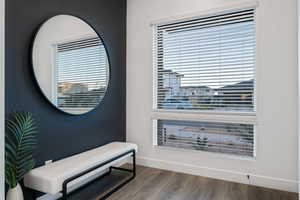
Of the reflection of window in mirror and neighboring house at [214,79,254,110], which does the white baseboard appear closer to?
neighboring house at [214,79,254,110]

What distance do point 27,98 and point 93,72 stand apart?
3.16 feet

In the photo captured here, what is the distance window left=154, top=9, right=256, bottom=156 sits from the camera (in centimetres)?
265

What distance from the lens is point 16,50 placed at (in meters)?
1.83

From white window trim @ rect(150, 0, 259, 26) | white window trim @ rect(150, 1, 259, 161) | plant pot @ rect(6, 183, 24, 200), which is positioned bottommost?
plant pot @ rect(6, 183, 24, 200)

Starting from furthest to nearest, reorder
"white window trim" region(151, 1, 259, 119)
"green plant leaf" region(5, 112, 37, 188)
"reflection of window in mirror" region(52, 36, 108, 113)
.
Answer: "white window trim" region(151, 1, 259, 119) → "reflection of window in mirror" region(52, 36, 108, 113) → "green plant leaf" region(5, 112, 37, 188)

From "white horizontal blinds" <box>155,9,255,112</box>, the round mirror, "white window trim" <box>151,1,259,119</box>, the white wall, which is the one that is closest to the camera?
the round mirror

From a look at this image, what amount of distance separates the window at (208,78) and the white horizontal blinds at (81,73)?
0.94 metres

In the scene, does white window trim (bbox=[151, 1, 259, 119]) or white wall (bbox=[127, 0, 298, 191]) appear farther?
white window trim (bbox=[151, 1, 259, 119])

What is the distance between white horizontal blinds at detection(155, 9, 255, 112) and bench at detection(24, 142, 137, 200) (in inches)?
47.9

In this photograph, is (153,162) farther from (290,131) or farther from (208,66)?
(290,131)

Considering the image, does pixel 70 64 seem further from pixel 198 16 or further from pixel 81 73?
pixel 198 16

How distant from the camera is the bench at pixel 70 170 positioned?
1.71 m

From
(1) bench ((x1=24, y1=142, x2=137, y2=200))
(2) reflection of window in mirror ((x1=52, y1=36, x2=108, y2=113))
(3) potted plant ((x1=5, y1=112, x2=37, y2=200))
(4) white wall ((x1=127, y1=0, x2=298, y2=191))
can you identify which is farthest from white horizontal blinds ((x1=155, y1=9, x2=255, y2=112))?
(3) potted plant ((x1=5, y1=112, x2=37, y2=200))

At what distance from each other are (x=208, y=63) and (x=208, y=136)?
1.10 metres
